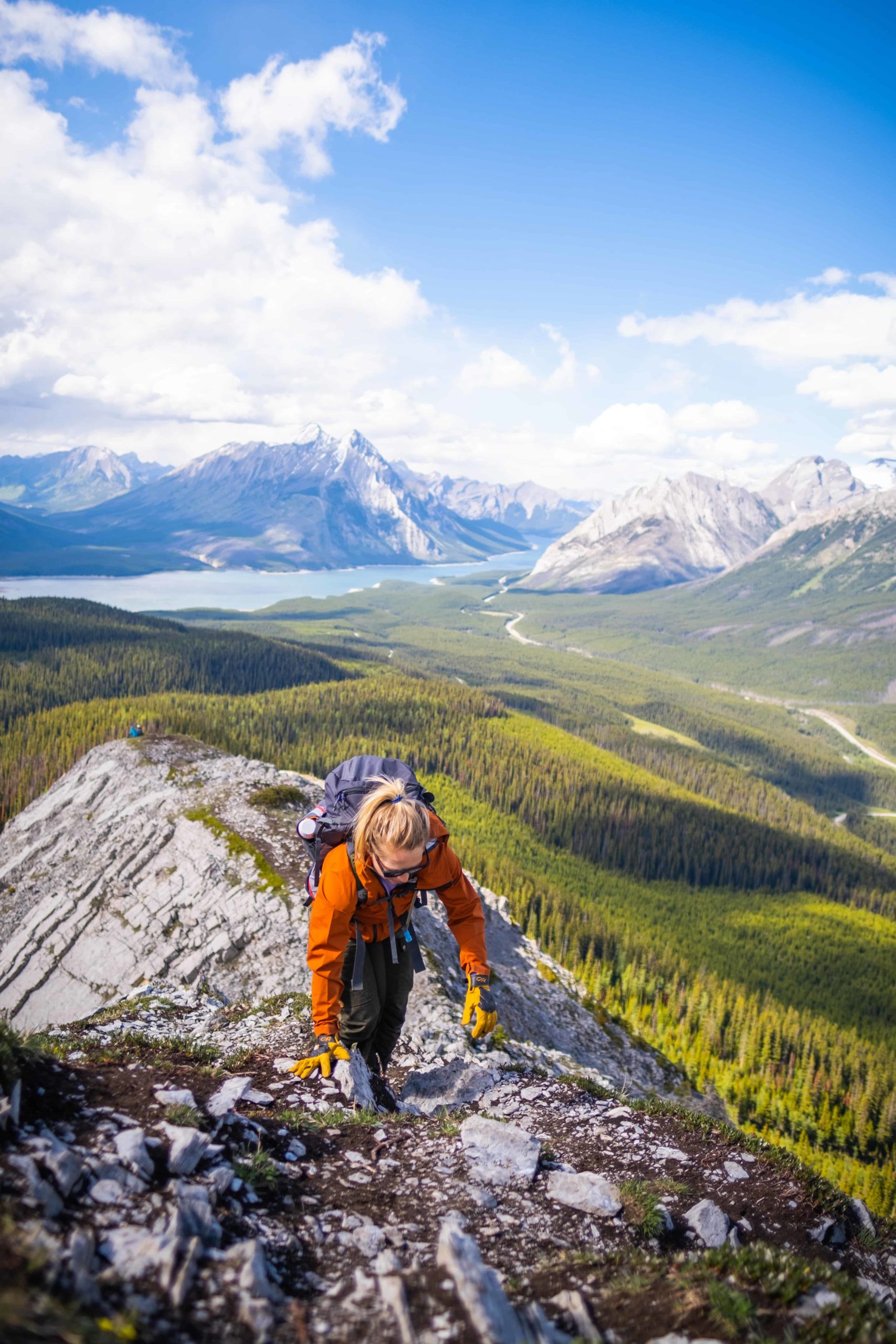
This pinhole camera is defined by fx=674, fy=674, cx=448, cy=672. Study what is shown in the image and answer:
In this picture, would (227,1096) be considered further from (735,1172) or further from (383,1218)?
(735,1172)

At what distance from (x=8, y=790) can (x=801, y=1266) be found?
58136mm

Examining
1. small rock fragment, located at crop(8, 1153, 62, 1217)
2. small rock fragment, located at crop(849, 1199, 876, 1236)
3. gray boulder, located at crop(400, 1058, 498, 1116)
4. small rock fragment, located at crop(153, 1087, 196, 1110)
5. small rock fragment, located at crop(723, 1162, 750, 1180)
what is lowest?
gray boulder, located at crop(400, 1058, 498, 1116)

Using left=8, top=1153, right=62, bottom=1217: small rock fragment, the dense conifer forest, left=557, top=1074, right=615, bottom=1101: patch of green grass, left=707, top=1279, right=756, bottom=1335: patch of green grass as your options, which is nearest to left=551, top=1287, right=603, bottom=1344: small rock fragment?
left=707, top=1279, right=756, bottom=1335: patch of green grass

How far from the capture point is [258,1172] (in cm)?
574

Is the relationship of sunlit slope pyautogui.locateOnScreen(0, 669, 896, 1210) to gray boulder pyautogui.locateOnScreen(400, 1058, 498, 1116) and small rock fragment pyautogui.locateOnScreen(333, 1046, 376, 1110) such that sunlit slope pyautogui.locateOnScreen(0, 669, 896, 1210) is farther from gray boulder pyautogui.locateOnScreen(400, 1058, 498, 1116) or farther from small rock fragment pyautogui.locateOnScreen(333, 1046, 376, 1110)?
small rock fragment pyautogui.locateOnScreen(333, 1046, 376, 1110)

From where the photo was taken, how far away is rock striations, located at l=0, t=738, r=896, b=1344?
3998 mm

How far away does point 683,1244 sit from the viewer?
19.9 feet

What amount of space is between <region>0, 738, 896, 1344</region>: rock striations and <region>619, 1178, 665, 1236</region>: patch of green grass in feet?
0.08

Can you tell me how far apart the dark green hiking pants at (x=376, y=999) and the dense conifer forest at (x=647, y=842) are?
93.9 feet

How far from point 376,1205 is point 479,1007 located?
2998 mm

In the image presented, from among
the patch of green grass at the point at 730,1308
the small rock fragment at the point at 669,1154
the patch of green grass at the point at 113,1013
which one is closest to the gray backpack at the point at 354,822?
the small rock fragment at the point at 669,1154

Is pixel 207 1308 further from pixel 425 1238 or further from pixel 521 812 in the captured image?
pixel 521 812

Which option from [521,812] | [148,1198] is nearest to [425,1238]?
[148,1198]

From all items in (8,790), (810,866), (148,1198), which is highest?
(148,1198)
